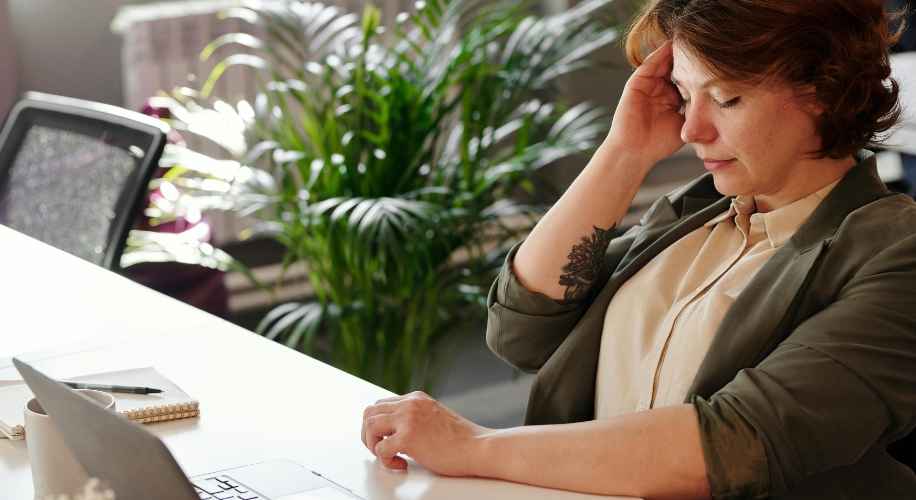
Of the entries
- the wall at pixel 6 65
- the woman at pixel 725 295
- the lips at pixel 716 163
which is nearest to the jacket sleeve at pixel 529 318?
the woman at pixel 725 295

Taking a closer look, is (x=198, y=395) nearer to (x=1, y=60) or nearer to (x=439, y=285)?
(x=439, y=285)

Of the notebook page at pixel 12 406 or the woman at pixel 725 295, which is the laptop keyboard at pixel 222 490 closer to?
the woman at pixel 725 295

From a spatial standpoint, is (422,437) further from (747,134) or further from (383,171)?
(383,171)

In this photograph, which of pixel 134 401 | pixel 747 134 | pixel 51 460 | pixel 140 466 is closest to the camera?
pixel 140 466

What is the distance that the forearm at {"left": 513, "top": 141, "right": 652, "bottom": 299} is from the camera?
57.2 inches

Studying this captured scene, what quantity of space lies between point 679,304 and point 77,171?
1.36 meters

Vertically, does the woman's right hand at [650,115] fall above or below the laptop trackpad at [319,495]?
above

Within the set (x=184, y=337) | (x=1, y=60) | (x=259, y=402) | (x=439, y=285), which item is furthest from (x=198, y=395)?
(x=1, y=60)

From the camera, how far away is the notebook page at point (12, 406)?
1.11 meters

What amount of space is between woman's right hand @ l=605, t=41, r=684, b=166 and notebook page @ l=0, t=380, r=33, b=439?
0.88 metres

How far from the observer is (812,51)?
49.1 inches

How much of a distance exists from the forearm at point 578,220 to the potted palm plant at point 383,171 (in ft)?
3.36

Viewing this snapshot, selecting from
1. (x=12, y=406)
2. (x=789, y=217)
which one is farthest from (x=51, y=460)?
(x=789, y=217)

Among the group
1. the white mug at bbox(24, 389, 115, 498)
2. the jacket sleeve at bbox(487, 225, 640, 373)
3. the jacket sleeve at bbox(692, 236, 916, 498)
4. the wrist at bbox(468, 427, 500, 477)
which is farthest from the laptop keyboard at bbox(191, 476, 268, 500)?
the jacket sleeve at bbox(487, 225, 640, 373)
